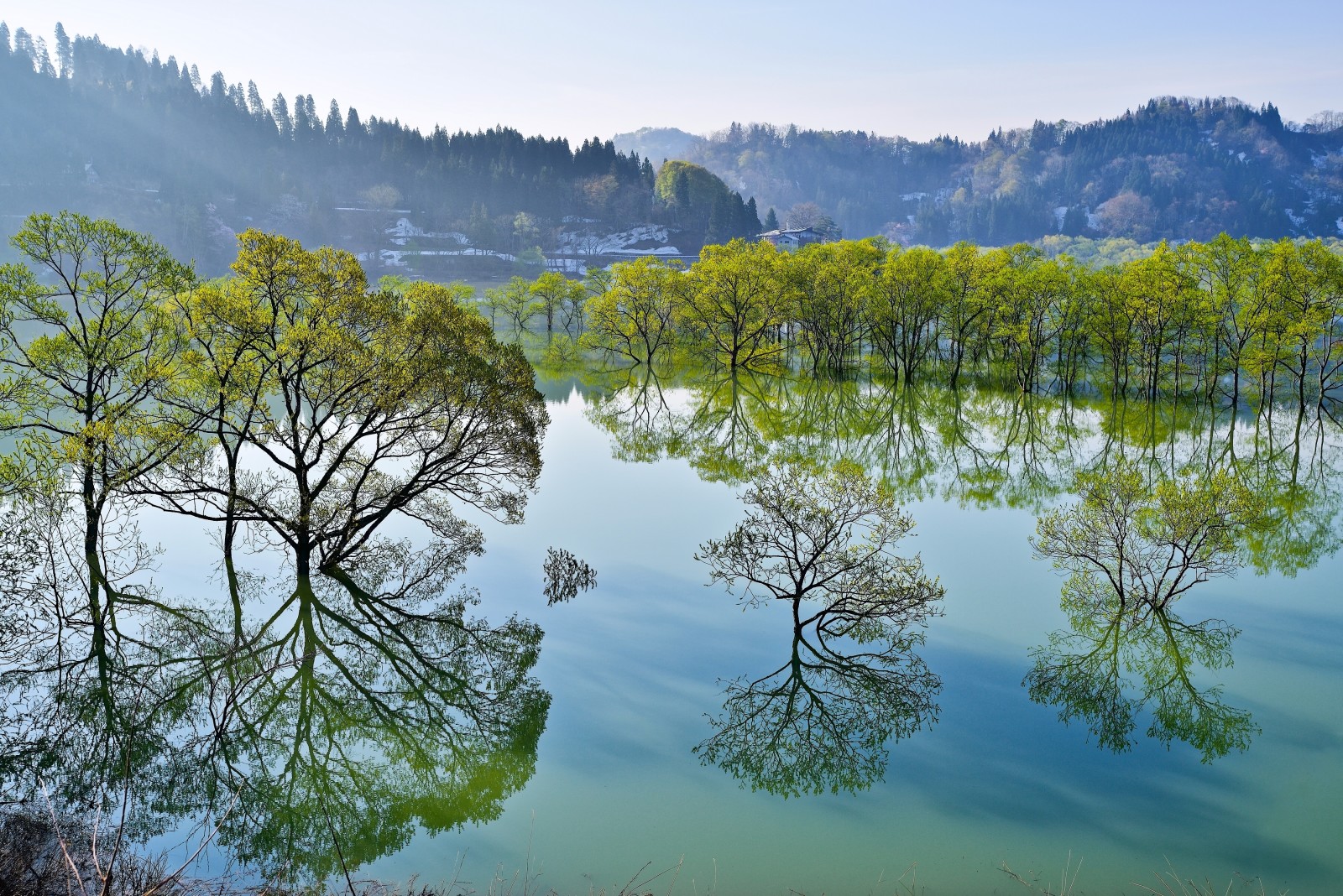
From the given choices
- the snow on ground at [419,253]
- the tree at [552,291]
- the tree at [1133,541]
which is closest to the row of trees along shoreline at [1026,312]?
the tree at [552,291]

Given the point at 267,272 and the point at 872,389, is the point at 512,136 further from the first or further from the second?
the point at 267,272

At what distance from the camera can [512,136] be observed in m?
176

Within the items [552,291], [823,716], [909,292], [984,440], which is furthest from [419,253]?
[823,716]

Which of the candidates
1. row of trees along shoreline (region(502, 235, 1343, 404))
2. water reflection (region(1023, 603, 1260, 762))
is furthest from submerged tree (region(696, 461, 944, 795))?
row of trees along shoreline (region(502, 235, 1343, 404))

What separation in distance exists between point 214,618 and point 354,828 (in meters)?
9.29

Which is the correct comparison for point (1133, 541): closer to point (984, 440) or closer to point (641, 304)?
point (984, 440)

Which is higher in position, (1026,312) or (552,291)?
(552,291)

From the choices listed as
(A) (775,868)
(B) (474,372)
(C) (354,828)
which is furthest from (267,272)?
(A) (775,868)

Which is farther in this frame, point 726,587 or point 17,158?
point 17,158

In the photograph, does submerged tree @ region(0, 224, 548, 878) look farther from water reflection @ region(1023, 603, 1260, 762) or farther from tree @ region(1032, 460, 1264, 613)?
tree @ region(1032, 460, 1264, 613)

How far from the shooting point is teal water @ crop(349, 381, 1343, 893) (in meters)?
11.0

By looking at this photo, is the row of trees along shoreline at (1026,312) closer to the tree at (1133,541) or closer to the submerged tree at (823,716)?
the tree at (1133,541)

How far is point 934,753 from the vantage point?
13531mm

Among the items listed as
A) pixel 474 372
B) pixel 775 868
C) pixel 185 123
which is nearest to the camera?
pixel 775 868
